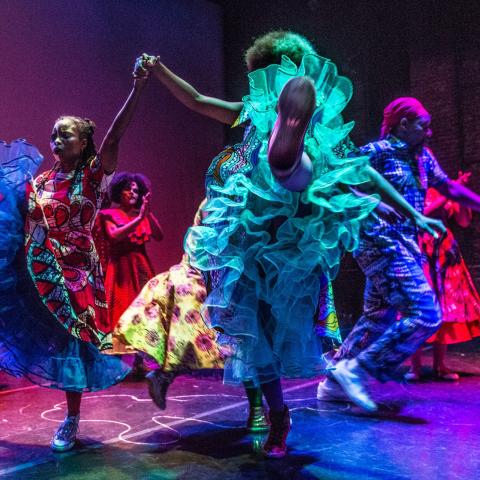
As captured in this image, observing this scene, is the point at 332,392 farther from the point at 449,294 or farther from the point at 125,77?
the point at 125,77

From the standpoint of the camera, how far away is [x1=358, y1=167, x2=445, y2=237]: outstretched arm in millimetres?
2748

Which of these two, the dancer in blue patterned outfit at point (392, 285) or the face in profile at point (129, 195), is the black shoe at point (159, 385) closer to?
the dancer in blue patterned outfit at point (392, 285)

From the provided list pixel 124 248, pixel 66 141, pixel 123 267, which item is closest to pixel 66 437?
pixel 66 141

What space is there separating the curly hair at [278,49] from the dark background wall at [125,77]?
369 centimetres

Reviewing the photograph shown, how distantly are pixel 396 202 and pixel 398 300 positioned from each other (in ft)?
1.75

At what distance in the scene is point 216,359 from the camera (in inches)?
104

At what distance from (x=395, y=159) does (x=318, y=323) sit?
136 centimetres

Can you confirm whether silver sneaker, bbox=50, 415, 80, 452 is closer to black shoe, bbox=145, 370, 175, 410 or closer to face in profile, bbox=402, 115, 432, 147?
black shoe, bbox=145, 370, 175, 410

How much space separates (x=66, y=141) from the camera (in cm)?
276

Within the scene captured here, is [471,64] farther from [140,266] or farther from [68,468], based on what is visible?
[68,468]

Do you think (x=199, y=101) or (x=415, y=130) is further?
(x=415, y=130)

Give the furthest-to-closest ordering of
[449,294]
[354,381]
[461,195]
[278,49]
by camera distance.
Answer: [449,294]
[461,195]
[354,381]
[278,49]

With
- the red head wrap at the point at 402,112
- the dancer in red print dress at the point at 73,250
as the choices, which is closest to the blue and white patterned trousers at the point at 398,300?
the red head wrap at the point at 402,112

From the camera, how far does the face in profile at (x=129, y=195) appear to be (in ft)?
16.4
